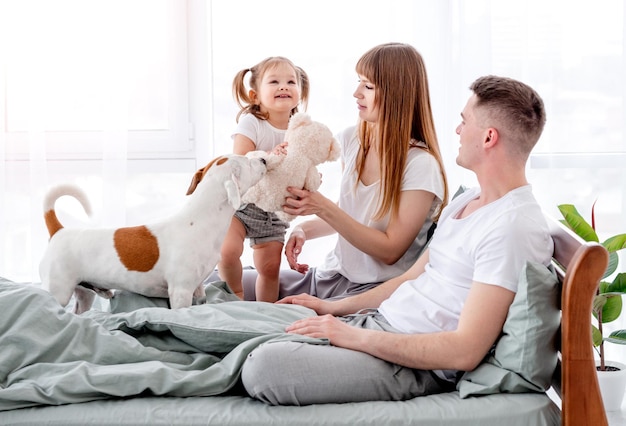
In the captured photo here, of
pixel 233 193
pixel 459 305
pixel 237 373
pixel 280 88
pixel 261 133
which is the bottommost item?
pixel 237 373

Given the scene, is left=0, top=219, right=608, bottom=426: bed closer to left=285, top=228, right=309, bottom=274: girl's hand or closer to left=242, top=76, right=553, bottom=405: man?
left=242, top=76, right=553, bottom=405: man

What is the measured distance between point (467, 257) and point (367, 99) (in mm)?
663

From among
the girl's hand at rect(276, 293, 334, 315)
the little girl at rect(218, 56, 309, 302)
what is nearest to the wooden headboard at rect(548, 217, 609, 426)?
the girl's hand at rect(276, 293, 334, 315)

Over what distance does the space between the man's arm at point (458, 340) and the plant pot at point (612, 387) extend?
1252 mm

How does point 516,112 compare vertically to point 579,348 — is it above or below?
above

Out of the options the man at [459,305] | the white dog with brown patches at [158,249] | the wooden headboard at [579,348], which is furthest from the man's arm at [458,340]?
the white dog with brown patches at [158,249]

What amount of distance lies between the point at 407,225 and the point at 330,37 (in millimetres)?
1471

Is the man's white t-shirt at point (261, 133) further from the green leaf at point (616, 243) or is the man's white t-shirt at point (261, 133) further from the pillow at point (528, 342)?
the pillow at point (528, 342)

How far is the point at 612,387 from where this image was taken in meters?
2.58

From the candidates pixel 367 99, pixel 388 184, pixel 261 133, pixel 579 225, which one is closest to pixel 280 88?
pixel 261 133

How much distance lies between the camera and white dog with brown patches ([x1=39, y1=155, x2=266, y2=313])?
1887 millimetres

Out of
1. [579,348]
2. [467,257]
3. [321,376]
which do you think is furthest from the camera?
[467,257]

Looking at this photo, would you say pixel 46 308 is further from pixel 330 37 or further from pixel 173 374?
pixel 330 37

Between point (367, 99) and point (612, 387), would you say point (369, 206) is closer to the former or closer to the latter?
point (367, 99)
